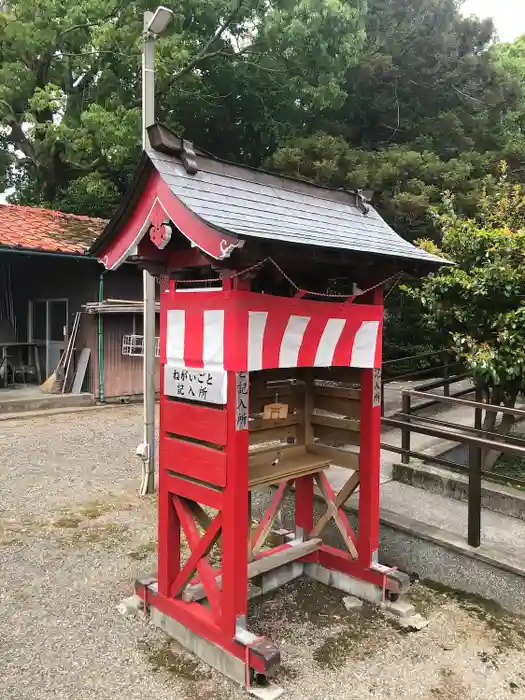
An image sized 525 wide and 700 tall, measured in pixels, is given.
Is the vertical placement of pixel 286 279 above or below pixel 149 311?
above

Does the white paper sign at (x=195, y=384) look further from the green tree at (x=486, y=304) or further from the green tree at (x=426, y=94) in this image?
the green tree at (x=426, y=94)

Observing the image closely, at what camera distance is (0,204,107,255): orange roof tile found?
439 inches

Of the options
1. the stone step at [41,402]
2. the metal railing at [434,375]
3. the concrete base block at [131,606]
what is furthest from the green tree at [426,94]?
the concrete base block at [131,606]

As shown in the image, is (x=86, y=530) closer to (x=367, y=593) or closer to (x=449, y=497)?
(x=367, y=593)

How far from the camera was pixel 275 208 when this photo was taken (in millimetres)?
3650

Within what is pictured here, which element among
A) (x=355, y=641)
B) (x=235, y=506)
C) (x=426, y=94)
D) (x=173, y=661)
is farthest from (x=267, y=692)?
(x=426, y=94)

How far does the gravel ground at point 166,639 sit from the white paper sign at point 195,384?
1560 mm

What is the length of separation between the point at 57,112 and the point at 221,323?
1788 cm

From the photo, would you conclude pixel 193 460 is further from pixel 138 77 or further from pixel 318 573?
pixel 138 77

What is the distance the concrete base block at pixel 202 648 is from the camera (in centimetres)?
304

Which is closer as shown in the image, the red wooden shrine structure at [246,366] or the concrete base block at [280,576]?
the red wooden shrine structure at [246,366]

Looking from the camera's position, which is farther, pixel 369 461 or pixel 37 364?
pixel 37 364

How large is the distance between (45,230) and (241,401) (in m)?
11.0

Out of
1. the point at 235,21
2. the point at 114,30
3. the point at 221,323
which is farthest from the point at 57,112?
the point at 221,323
